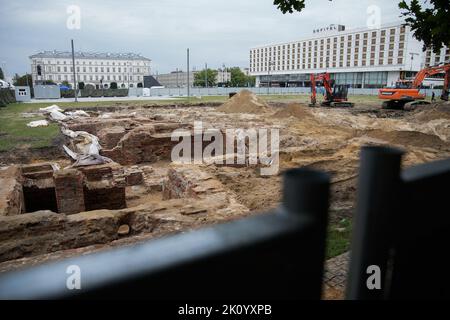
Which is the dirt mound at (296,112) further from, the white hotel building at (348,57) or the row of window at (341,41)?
the row of window at (341,41)

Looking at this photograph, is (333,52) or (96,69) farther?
(333,52)

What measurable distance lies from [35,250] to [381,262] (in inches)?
205

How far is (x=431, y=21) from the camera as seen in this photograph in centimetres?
701

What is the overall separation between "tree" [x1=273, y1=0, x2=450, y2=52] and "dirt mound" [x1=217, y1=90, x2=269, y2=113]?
62.8 feet

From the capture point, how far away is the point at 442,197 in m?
1.54

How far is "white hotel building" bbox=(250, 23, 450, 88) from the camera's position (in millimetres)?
84812

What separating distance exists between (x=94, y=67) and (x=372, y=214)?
107354mm

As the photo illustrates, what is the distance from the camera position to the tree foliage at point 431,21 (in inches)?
258

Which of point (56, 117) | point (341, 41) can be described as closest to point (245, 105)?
point (56, 117)

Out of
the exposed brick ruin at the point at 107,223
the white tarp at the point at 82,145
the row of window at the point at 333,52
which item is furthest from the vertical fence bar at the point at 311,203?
the row of window at the point at 333,52

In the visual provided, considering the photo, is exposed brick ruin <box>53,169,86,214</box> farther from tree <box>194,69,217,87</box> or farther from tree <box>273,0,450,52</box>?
tree <box>194,69,217,87</box>

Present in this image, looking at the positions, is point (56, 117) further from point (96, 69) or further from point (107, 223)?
point (96, 69)

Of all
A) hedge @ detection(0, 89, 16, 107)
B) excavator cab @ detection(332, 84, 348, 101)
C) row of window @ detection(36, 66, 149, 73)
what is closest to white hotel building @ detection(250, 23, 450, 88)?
row of window @ detection(36, 66, 149, 73)

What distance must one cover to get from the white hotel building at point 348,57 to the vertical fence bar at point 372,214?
77838 millimetres
